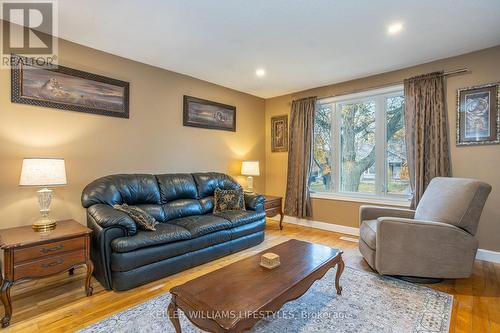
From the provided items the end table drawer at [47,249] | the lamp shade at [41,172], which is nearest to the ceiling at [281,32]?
the lamp shade at [41,172]

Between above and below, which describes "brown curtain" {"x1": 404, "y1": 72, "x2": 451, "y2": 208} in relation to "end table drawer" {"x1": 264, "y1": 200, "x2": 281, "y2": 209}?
above

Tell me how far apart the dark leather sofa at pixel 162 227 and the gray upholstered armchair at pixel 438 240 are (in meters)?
1.70

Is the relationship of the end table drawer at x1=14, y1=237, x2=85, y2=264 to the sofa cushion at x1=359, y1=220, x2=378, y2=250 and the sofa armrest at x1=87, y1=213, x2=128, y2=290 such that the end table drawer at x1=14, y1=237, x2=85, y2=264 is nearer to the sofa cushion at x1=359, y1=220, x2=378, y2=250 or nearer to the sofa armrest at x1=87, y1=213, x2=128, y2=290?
the sofa armrest at x1=87, y1=213, x2=128, y2=290

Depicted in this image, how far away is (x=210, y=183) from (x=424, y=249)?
280cm

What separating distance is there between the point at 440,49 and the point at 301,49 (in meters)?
1.74

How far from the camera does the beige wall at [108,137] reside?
2547 mm

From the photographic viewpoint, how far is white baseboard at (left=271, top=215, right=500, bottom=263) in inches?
122

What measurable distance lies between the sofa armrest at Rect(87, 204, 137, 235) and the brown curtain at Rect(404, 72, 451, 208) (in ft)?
11.9

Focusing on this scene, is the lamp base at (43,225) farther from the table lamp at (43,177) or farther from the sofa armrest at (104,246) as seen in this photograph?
the sofa armrest at (104,246)

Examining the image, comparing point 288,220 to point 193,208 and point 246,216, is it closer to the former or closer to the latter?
point 246,216

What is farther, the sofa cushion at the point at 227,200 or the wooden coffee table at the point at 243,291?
the sofa cushion at the point at 227,200

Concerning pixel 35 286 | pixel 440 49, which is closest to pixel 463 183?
pixel 440 49

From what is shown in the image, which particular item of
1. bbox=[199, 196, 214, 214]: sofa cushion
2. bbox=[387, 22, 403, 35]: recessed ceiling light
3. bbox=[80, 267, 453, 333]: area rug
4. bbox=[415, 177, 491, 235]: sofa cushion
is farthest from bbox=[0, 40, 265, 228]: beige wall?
bbox=[415, 177, 491, 235]: sofa cushion

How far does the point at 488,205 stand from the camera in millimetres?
3119
